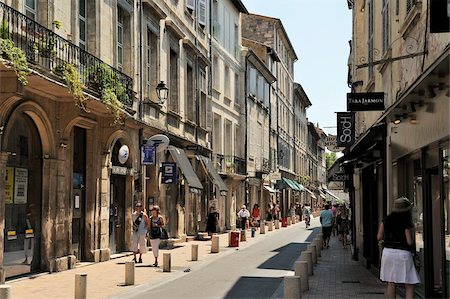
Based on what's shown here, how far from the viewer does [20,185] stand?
14125 millimetres

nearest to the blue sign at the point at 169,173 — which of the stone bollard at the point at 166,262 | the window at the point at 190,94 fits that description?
the window at the point at 190,94

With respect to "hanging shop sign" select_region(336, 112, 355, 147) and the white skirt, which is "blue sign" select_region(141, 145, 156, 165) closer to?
"hanging shop sign" select_region(336, 112, 355, 147)

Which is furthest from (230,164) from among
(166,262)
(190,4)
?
(166,262)

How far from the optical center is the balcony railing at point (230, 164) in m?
A: 34.7

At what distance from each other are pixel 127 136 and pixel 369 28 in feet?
25.0

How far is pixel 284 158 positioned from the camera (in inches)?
2297

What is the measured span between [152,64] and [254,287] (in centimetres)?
1204

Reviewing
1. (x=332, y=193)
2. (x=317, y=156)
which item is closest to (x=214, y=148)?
(x=332, y=193)

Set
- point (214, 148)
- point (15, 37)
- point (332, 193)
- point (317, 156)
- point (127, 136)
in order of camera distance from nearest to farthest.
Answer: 1. point (15, 37)
2. point (127, 136)
3. point (214, 148)
4. point (332, 193)
5. point (317, 156)

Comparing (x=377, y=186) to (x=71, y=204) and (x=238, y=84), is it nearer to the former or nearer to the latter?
(x=71, y=204)

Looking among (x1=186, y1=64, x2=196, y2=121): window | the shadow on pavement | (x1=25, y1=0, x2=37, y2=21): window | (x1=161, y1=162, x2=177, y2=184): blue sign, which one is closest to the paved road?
the shadow on pavement

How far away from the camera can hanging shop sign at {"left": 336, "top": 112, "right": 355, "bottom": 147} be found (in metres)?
19.6

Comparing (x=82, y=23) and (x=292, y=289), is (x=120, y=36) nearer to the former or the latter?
(x=82, y=23)

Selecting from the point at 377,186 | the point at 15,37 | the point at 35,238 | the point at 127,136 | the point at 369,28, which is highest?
the point at 369,28
